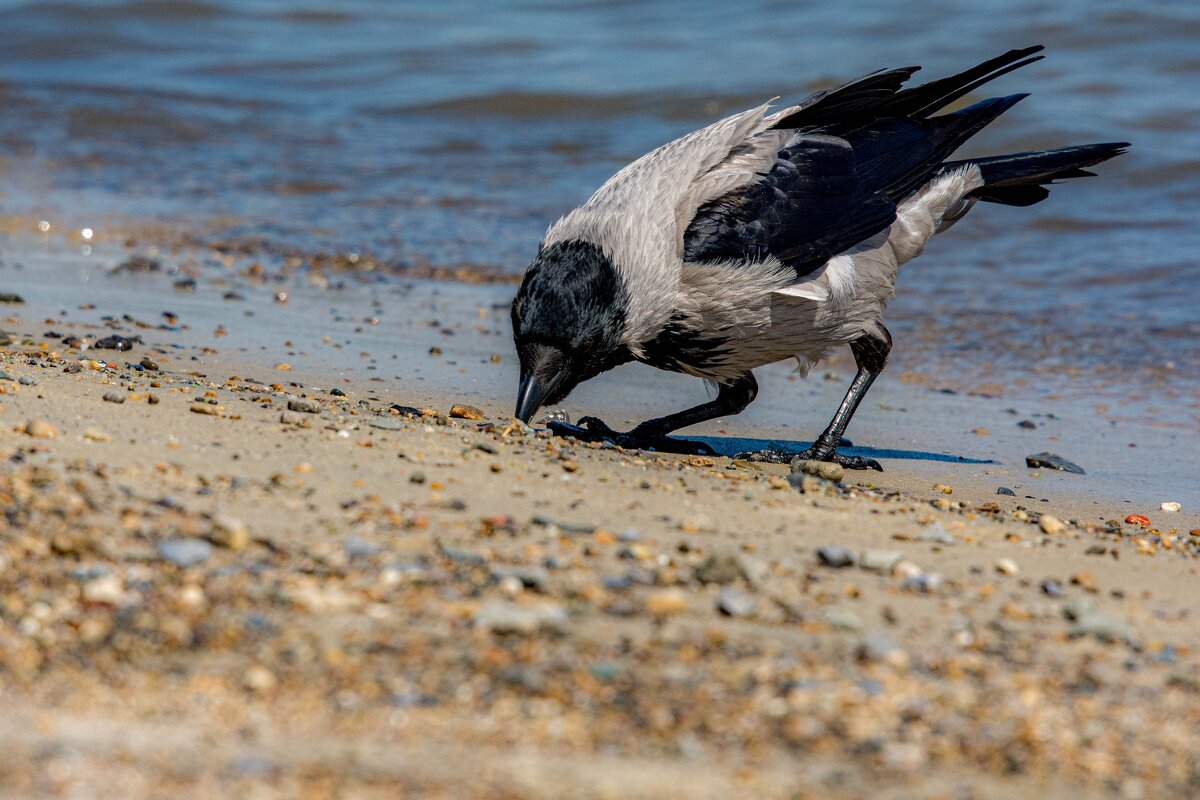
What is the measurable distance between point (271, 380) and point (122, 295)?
222 cm

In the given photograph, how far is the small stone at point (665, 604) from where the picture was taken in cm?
307

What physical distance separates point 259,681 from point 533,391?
2.58m

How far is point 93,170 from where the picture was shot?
12312 mm

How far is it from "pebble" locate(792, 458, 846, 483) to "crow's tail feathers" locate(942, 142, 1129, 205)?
6.14ft

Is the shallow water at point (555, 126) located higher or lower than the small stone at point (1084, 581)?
higher

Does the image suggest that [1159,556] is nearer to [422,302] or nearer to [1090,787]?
[1090,787]

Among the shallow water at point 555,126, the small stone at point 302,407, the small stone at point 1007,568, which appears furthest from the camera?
the shallow water at point 555,126

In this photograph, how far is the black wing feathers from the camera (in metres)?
5.54

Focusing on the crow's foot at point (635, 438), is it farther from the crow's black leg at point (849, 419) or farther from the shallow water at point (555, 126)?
the shallow water at point (555, 126)

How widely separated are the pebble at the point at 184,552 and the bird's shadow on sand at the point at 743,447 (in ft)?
7.96

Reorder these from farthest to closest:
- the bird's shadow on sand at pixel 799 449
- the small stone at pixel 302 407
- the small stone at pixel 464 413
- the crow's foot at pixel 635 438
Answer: the bird's shadow on sand at pixel 799 449 < the crow's foot at pixel 635 438 < the small stone at pixel 464 413 < the small stone at pixel 302 407

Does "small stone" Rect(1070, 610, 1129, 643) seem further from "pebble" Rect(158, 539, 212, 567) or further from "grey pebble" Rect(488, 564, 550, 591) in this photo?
"pebble" Rect(158, 539, 212, 567)

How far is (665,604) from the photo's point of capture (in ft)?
10.1

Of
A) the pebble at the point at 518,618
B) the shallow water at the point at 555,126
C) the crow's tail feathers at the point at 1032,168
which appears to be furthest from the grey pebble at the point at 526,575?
the shallow water at the point at 555,126
